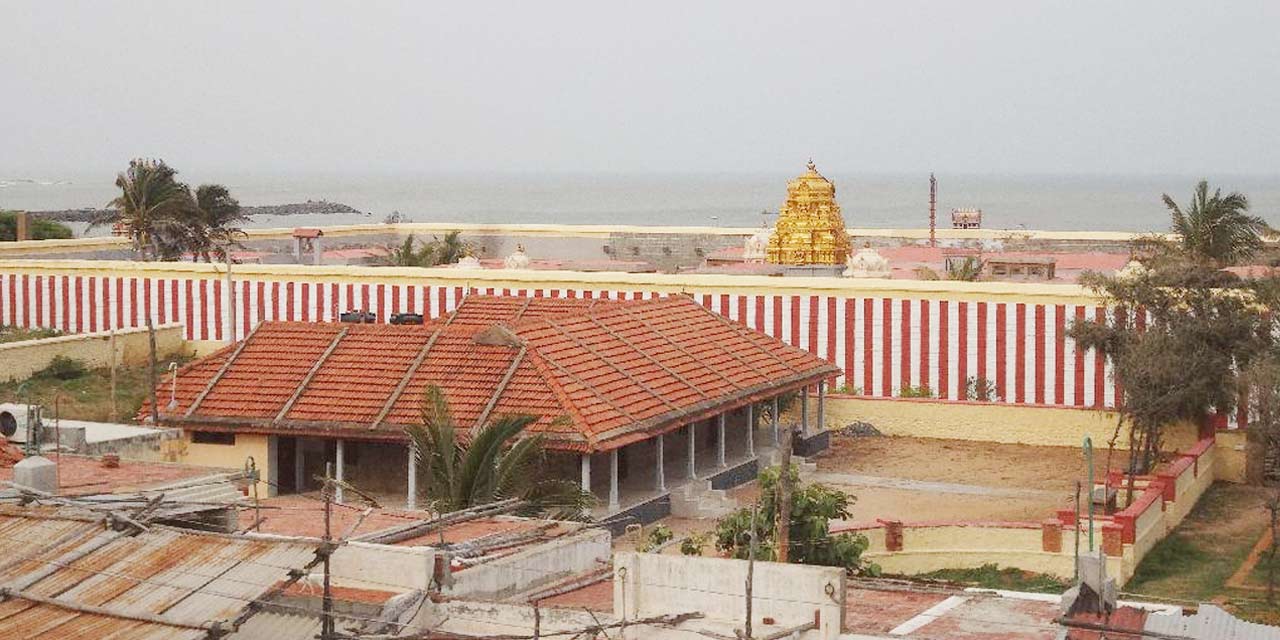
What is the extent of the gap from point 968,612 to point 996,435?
22898 millimetres

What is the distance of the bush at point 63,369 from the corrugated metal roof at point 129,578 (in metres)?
27.4

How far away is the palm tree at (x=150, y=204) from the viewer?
5988 centimetres

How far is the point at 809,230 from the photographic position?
5622cm

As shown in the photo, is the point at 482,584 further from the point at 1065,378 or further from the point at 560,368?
the point at 1065,378

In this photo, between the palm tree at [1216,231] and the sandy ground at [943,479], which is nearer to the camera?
the sandy ground at [943,479]

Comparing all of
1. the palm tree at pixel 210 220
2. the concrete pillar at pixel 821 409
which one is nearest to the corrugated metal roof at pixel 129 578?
the concrete pillar at pixel 821 409

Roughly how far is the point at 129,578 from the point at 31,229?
200ft

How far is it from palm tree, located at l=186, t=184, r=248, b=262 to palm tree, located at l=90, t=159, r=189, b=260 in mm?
507

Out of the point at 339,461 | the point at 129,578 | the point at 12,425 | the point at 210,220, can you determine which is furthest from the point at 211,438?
the point at 210,220

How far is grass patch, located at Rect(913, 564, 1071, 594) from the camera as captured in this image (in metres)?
29.2

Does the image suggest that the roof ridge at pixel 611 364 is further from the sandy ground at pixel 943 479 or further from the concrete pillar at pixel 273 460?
the concrete pillar at pixel 273 460

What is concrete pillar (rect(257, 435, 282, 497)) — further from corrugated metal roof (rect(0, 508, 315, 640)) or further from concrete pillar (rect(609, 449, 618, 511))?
corrugated metal roof (rect(0, 508, 315, 640))

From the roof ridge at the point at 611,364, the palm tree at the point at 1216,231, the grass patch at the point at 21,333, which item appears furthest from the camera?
the grass patch at the point at 21,333

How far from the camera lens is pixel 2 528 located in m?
19.4
